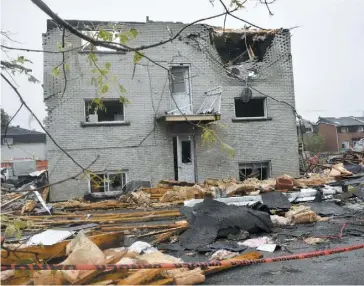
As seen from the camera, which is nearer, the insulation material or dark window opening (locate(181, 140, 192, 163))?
the insulation material

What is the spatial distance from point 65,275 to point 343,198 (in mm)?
9061

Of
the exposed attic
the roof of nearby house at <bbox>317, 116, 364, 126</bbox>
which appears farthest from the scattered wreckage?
the roof of nearby house at <bbox>317, 116, 364, 126</bbox>

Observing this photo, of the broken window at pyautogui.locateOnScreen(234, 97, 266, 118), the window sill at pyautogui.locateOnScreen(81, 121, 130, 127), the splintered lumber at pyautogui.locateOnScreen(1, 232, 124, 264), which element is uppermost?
the broken window at pyautogui.locateOnScreen(234, 97, 266, 118)

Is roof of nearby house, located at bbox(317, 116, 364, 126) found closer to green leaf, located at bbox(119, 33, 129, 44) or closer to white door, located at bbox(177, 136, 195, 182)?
white door, located at bbox(177, 136, 195, 182)

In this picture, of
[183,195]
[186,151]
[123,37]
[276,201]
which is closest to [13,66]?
[123,37]

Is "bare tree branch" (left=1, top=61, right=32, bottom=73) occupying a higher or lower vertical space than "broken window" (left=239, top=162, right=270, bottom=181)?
higher

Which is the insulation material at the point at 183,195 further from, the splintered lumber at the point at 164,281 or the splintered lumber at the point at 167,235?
the splintered lumber at the point at 164,281

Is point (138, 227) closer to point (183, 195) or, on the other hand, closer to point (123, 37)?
point (183, 195)

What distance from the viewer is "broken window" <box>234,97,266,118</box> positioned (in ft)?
52.1

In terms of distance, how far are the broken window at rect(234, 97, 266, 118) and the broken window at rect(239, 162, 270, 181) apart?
88.6 inches

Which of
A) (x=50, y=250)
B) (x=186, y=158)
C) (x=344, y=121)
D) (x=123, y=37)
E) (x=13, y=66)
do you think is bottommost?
(x=50, y=250)

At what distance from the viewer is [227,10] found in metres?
2.24

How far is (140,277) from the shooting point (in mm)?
3641

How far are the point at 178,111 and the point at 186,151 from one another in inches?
70.4
